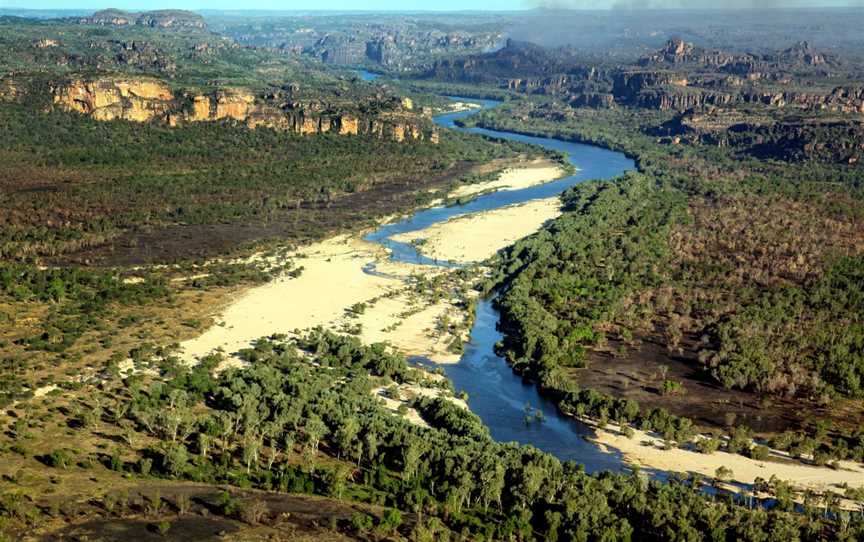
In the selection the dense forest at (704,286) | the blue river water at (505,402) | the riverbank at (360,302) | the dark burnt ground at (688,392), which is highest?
the dense forest at (704,286)

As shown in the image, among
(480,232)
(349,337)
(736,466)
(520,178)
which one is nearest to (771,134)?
(520,178)

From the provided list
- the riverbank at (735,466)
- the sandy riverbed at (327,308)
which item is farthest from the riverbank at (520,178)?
the riverbank at (735,466)

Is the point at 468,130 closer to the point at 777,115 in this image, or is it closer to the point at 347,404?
the point at 777,115

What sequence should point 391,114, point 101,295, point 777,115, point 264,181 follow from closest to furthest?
point 101,295 < point 264,181 < point 391,114 < point 777,115

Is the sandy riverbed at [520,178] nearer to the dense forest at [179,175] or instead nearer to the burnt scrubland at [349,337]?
the burnt scrubland at [349,337]

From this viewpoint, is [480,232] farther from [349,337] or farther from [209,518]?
[209,518]

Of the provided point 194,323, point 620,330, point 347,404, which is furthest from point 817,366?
point 194,323
